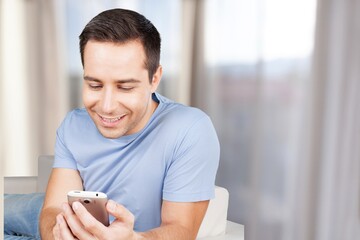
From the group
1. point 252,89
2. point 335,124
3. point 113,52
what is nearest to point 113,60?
point 113,52

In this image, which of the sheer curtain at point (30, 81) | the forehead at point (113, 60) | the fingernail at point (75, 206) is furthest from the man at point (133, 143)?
the sheer curtain at point (30, 81)

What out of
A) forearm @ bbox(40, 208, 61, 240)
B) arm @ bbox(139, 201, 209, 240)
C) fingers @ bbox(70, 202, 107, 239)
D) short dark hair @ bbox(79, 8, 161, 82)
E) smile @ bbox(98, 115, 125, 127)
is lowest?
forearm @ bbox(40, 208, 61, 240)

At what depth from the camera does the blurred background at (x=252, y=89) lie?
8.11 feet

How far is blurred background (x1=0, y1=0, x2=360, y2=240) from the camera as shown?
247 cm

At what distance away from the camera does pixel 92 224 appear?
0.87m

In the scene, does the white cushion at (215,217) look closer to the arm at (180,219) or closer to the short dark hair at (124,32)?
the arm at (180,219)

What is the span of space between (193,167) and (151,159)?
11cm

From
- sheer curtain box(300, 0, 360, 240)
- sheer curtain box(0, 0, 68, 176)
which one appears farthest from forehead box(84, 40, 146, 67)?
sheer curtain box(0, 0, 68, 176)

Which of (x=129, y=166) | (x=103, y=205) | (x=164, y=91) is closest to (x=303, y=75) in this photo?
(x=164, y=91)

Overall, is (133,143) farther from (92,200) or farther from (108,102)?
(92,200)

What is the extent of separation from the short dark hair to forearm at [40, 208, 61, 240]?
15.3 inches

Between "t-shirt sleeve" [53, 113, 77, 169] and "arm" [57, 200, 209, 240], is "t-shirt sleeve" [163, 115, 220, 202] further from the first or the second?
"t-shirt sleeve" [53, 113, 77, 169]

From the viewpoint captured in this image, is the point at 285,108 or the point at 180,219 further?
the point at 285,108

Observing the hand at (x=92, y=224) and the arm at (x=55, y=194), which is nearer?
the hand at (x=92, y=224)
